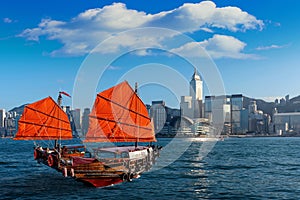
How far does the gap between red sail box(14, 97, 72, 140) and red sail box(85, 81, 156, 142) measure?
36.4ft

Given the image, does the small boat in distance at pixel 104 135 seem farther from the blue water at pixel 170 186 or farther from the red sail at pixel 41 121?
the blue water at pixel 170 186

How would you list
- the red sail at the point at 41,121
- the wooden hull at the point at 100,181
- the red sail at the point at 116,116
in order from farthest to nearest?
1. the red sail at the point at 41,121
2. the red sail at the point at 116,116
3. the wooden hull at the point at 100,181

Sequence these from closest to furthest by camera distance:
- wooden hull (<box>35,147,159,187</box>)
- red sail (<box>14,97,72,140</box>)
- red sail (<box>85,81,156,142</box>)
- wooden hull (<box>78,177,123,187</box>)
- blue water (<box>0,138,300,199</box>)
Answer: blue water (<box>0,138,300,199</box>), wooden hull (<box>35,147,159,187</box>), wooden hull (<box>78,177,123,187</box>), red sail (<box>85,81,156,142</box>), red sail (<box>14,97,72,140</box>)

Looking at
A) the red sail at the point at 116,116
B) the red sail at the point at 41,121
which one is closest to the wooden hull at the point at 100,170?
the red sail at the point at 116,116

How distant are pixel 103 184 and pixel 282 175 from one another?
832 inches

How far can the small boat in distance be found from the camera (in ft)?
108

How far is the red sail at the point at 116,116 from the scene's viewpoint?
41.5 meters

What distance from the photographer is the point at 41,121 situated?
170ft

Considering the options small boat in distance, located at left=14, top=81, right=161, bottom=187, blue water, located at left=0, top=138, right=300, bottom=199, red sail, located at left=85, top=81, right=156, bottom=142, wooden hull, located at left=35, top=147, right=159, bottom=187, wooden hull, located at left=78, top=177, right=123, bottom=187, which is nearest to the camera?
blue water, located at left=0, top=138, right=300, bottom=199

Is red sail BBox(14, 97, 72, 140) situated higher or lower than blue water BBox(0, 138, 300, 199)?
higher

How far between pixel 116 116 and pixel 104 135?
2.60 metres

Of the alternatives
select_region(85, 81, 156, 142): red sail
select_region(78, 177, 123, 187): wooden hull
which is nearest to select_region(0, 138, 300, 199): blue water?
→ select_region(78, 177, 123, 187): wooden hull

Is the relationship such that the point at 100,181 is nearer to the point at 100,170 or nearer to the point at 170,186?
the point at 100,170

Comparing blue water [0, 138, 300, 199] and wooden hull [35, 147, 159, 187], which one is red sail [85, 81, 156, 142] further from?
wooden hull [35, 147, 159, 187]
